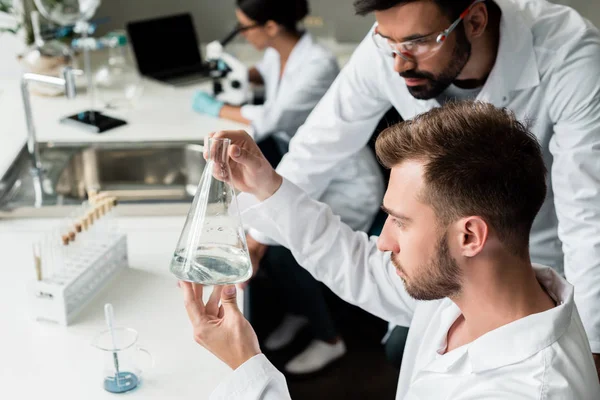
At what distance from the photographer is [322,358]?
8.86 ft

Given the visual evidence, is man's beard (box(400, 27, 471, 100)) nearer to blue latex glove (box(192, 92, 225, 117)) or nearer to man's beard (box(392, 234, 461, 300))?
man's beard (box(392, 234, 461, 300))

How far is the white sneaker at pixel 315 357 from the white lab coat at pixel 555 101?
3.28ft

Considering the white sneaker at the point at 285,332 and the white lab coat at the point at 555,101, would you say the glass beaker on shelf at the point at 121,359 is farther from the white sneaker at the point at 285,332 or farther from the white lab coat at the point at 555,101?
the white sneaker at the point at 285,332

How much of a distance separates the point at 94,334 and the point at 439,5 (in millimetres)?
984

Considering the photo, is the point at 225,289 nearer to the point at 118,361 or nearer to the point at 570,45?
the point at 118,361

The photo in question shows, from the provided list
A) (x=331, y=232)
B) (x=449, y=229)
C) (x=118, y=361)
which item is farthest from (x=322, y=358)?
(x=449, y=229)

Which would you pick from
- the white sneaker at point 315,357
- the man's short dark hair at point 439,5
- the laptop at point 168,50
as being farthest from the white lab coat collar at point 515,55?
the laptop at point 168,50

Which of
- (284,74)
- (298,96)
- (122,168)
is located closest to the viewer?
(122,168)

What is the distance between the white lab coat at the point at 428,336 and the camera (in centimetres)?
118

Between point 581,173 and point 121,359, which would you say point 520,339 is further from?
point 121,359

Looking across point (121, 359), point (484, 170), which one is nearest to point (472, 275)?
point (484, 170)

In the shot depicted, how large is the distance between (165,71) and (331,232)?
1.69m

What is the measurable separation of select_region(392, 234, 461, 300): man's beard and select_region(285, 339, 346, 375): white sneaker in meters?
1.40

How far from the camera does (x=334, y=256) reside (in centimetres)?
165
